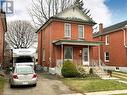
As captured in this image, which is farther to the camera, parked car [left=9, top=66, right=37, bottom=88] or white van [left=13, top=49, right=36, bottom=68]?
white van [left=13, top=49, right=36, bottom=68]

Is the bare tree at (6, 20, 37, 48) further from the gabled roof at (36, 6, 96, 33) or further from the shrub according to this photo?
the shrub

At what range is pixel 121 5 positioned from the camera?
2144 centimetres

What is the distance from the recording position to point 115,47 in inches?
1388

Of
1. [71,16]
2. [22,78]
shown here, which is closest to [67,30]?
[71,16]

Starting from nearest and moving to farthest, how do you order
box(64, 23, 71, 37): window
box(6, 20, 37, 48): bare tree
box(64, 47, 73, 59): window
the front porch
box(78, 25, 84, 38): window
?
the front porch, box(64, 47, 73, 59): window, box(64, 23, 71, 37): window, box(78, 25, 84, 38): window, box(6, 20, 37, 48): bare tree

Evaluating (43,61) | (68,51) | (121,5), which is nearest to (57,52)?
(68,51)

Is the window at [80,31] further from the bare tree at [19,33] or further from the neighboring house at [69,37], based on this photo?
the bare tree at [19,33]

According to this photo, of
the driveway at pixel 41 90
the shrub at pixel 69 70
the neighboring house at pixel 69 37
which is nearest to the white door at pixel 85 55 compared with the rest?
the neighboring house at pixel 69 37

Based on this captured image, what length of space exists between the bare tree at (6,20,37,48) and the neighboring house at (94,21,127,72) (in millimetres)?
26347

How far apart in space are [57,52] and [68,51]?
148cm

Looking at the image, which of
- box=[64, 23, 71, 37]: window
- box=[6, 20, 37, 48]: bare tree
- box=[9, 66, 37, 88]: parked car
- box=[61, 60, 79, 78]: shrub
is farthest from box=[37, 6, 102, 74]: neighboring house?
box=[6, 20, 37, 48]: bare tree

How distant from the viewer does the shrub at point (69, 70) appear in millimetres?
23375

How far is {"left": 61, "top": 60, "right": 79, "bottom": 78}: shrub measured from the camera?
23.4 meters

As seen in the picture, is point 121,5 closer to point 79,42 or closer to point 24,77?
point 79,42
